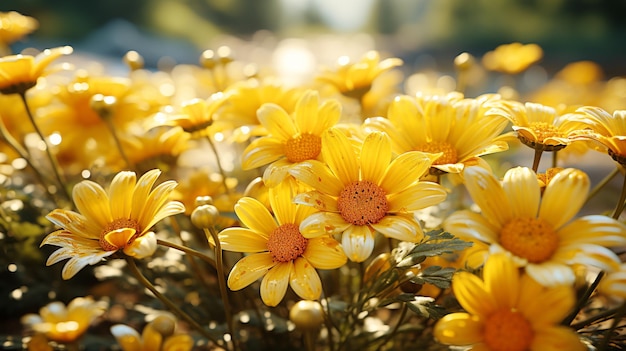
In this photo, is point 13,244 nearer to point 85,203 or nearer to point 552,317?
point 85,203

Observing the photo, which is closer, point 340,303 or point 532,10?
point 340,303

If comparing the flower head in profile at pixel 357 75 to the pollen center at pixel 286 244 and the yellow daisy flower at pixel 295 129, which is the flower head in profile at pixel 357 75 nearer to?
the yellow daisy flower at pixel 295 129

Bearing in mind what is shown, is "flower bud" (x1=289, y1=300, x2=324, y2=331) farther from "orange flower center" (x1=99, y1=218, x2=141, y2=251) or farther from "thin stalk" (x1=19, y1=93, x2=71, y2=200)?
"thin stalk" (x1=19, y1=93, x2=71, y2=200)

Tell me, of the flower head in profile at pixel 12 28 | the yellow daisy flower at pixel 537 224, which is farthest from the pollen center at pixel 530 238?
the flower head in profile at pixel 12 28

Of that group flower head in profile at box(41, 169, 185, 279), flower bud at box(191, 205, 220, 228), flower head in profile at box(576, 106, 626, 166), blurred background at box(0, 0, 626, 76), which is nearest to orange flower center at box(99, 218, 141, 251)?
flower head in profile at box(41, 169, 185, 279)

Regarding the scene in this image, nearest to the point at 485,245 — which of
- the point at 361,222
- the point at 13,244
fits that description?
the point at 361,222

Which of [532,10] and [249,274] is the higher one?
[249,274]

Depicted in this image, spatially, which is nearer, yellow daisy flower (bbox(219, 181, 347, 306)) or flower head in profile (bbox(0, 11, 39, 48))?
yellow daisy flower (bbox(219, 181, 347, 306))

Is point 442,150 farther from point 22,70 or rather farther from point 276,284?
point 22,70
